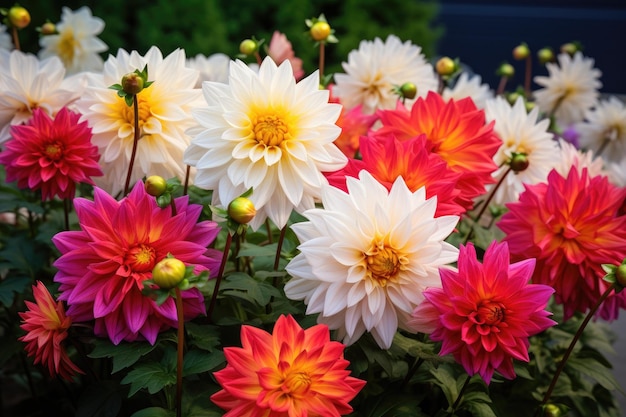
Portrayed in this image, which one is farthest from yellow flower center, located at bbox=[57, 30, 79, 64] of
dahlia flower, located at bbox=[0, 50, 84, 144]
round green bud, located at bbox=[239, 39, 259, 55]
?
round green bud, located at bbox=[239, 39, 259, 55]

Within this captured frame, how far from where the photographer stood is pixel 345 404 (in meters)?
0.81

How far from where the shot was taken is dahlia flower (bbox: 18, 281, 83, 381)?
2.98ft

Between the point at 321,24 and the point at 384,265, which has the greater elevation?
the point at 321,24

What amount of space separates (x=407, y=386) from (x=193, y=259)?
36cm

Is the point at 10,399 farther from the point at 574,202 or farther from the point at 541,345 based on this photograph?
the point at 574,202

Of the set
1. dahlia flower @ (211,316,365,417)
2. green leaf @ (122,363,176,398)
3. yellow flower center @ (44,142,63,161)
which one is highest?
yellow flower center @ (44,142,63,161)

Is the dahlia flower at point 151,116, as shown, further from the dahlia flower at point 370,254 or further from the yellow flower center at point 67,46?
the yellow flower center at point 67,46

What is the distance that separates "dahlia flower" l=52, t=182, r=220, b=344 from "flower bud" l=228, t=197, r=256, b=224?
83 mm

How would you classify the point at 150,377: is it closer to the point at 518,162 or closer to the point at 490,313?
the point at 490,313

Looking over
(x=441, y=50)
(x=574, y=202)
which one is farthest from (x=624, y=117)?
(x=441, y=50)

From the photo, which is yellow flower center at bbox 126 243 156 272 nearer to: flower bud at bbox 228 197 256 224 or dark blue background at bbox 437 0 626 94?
flower bud at bbox 228 197 256 224

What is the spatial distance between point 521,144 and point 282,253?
47 centimetres

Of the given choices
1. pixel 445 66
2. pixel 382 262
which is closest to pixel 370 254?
pixel 382 262

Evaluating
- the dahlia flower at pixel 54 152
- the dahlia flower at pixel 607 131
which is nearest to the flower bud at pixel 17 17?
the dahlia flower at pixel 54 152
